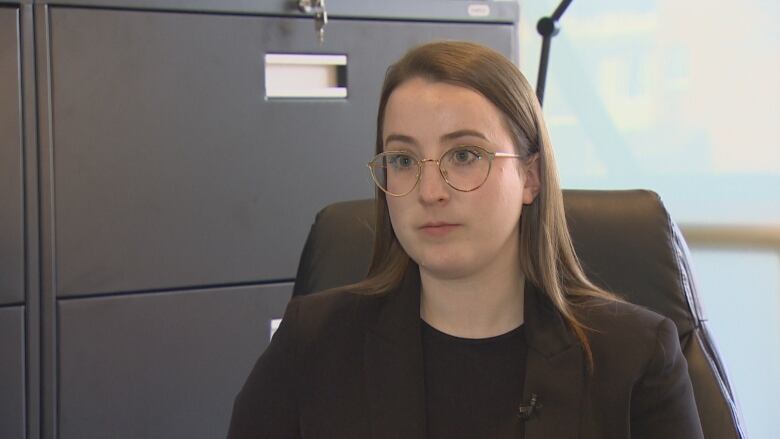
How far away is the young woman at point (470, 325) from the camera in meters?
1.12

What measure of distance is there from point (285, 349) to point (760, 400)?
1483 millimetres

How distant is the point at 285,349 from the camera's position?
1213 millimetres

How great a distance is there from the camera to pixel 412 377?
3.79 feet

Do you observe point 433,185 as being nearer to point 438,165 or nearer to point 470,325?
point 438,165

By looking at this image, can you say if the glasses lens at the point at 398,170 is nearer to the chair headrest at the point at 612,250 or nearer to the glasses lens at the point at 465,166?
the glasses lens at the point at 465,166

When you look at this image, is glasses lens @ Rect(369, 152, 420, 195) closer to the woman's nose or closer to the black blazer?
the woman's nose

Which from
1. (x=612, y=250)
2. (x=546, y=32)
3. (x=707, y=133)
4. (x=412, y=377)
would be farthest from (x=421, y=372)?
(x=707, y=133)

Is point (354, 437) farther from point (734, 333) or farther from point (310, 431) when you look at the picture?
point (734, 333)

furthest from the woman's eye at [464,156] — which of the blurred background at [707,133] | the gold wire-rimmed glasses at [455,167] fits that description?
the blurred background at [707,133]

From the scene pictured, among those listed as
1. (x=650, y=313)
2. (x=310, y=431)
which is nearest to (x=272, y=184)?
(x=310, y=431)

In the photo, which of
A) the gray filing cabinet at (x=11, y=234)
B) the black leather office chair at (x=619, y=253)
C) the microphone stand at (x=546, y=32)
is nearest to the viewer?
the black leather office chair at (x=619, y=253)

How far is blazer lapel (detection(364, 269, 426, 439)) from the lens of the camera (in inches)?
44.6

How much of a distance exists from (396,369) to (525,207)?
27 cm

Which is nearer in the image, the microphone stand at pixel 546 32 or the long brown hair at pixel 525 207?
the long brown hair at pixel 525 207
